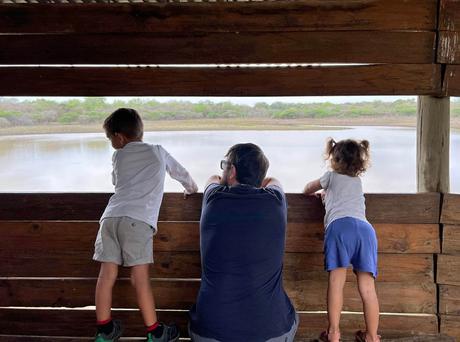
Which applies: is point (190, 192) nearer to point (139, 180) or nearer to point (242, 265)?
point (139, 180)

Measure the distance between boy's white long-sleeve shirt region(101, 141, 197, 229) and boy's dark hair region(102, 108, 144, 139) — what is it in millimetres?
79

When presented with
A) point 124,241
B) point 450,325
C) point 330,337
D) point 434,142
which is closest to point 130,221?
point 124,241

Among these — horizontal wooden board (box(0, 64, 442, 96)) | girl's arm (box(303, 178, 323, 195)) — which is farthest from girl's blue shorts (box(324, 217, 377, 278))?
horizontal wooden board (box(0, 64, 442, 96))

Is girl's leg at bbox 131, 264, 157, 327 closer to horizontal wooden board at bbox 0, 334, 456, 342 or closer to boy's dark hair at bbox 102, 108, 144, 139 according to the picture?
horizontal wooden board at bbox 0, 334, 456, 342

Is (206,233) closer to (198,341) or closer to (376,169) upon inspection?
Result: (198,341)

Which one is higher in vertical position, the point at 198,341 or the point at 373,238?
the point at 373,238

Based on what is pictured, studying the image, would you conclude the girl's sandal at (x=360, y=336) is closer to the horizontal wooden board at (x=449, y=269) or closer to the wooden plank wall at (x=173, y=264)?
the wooden plank wall at (x=173, y=264)

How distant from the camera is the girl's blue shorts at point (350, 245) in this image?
8.88 ft

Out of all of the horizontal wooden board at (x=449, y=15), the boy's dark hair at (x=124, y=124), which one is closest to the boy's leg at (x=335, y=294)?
the boy's dark hair at (x=124, y=124)

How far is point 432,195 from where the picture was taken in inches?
119

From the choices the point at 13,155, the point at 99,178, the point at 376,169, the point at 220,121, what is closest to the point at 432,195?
the point at 376,169

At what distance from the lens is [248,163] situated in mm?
2338

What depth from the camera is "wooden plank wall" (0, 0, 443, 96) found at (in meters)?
2.96

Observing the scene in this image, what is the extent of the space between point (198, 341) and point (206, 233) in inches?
22.0
